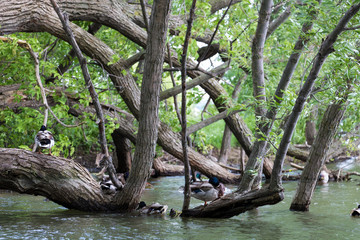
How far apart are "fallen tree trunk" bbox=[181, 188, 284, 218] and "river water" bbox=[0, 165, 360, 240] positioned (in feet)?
0.57

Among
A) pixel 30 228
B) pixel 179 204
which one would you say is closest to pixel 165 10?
pixel 30 228

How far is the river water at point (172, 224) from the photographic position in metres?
6.88

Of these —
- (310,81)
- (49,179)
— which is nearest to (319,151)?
(310,81)

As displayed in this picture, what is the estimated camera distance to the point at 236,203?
7.55 m

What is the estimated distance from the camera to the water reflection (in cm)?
688

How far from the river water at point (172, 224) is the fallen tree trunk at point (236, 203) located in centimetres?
17

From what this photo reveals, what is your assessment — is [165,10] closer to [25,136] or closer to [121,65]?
[121,65]

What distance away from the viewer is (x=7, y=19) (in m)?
9.17

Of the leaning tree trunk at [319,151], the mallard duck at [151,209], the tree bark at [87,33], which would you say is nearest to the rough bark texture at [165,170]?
the tree bark at [87,33]

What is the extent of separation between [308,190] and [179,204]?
3.12 meters

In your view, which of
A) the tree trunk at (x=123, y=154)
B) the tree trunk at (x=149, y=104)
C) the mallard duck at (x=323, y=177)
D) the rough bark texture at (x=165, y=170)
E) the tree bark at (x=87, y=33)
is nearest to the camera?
the tree trunk at (x=149, y=104)

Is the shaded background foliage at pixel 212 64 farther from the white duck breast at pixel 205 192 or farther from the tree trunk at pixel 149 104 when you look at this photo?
the white duck breast at pixel 205 192

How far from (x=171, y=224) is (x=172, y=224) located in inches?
0.7

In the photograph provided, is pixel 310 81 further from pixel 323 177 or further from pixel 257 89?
pixel 323 177
